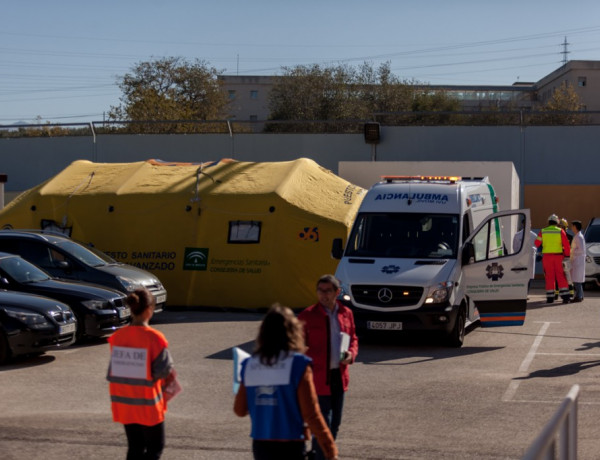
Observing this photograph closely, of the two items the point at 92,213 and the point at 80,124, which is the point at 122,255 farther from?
the point at 80,124

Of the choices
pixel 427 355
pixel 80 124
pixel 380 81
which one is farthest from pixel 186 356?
pixel 380 81

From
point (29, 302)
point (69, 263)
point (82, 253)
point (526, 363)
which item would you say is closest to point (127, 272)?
point (82, 253)

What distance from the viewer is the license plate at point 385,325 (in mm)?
14570

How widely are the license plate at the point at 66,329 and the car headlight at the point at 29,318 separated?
0.58 ft

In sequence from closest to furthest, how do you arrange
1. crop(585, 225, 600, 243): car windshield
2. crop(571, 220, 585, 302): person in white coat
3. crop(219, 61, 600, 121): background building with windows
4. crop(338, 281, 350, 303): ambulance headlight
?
crop(338, 281, 350, 303): ambulance headlight < crop(571, 220, 585, 302): person in white coat < crop(585, 225, 600, 243): car windshield < crop(219, 61, 600, 121): background building with windows

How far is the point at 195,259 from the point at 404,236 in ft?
20.2

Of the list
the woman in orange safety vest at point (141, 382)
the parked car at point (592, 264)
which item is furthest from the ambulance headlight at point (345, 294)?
the parked car at point (592, 264)

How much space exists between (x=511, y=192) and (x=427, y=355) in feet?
26.5

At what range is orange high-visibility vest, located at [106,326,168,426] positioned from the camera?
6.57 meters

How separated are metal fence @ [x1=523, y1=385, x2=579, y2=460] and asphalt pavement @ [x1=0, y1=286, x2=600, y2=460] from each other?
3.12 m

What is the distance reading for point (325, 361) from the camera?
283 inches

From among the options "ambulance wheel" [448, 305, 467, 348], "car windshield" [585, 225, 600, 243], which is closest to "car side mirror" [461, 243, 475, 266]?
"ambulance wheel" [448, 305, 467, 348]

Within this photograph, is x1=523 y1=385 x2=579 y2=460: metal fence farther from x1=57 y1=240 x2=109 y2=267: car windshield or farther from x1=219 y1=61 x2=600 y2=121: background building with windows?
x1=219 y1=61 x2=600 y2=121: background building with windows

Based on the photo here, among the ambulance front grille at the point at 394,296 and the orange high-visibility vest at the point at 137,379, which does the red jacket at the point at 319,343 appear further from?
the ambulance front grille at the point at 394,296
